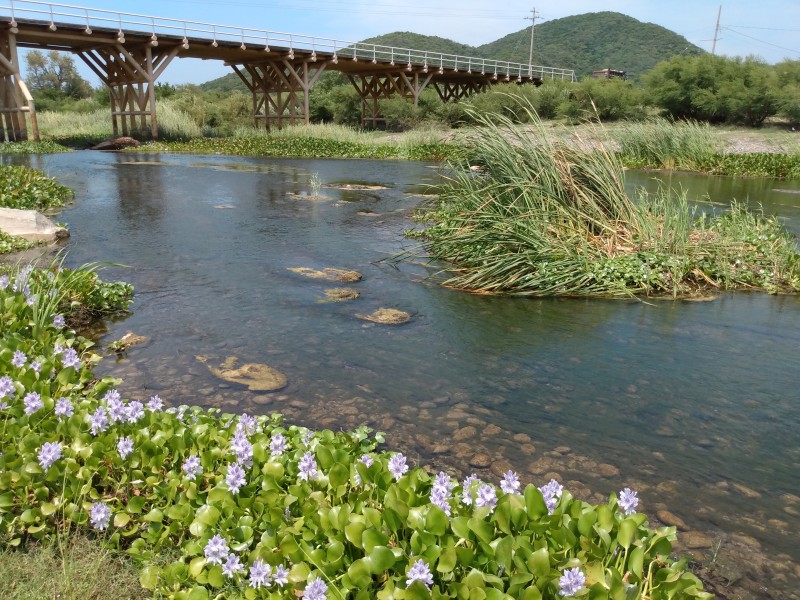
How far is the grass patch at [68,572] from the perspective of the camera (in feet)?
6.20

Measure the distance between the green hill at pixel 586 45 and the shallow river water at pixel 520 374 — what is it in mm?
85353

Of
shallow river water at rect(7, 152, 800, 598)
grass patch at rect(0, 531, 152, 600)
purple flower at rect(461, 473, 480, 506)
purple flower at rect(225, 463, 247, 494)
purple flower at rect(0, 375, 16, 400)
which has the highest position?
purple flower at rect(0, 375, 16, 400)

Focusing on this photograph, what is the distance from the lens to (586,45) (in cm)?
9700

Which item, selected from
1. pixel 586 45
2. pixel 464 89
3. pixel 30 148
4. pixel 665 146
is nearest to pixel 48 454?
pixel 665 146

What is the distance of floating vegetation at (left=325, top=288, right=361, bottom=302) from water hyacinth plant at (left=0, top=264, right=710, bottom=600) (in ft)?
8.97

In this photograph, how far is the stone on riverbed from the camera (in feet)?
22.6

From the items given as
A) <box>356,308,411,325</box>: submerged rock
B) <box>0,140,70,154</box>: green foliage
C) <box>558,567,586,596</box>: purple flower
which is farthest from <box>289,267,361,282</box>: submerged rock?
<box>0,140,70,154</box>: green foliage

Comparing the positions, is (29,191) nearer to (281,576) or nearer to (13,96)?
(281,576)

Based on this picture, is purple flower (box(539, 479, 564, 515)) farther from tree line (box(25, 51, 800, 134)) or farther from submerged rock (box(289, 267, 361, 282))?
tree line (box(25, 51, 800, 134))

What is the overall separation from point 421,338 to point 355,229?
13.7ft

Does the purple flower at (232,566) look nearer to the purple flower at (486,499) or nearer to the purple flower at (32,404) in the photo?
the purple flower at (486,499)

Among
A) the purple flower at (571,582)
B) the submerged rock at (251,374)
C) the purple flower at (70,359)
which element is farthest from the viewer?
the submerged rock at (251,374)

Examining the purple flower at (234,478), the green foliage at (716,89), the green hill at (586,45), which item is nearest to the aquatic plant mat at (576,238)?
the purple flower at (234,478)

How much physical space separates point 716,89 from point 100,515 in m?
27.1
